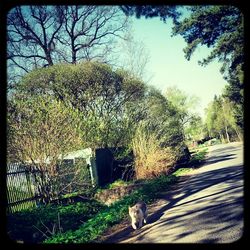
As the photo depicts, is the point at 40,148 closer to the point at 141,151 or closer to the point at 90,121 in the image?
the point at 90,121

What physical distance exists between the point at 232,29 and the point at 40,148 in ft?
24.7

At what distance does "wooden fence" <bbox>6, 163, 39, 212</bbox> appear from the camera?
30.8ft

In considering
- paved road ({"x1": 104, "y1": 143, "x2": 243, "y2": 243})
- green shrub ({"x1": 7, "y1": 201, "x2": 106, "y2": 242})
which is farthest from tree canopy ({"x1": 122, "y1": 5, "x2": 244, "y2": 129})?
green shrub ({"x1": 7, "y1": 201, "x2": 106, "y2": 242})

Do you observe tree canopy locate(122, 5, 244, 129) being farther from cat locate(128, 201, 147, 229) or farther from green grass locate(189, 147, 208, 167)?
green grass locate(189, 147, 208, 167)

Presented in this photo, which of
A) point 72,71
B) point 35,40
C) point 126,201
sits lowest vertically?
point 126,201

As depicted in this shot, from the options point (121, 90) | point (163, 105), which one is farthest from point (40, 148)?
point (163, 105)

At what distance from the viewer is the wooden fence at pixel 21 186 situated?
9.38m

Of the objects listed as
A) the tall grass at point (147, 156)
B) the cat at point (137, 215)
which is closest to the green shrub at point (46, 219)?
the cat at point (137, 215)

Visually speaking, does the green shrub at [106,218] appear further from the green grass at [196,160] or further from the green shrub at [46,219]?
the green grass at [196,160]

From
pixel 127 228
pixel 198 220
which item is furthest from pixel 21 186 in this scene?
pixel 198 220

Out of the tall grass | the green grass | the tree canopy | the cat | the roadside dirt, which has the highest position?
the tree canopy
